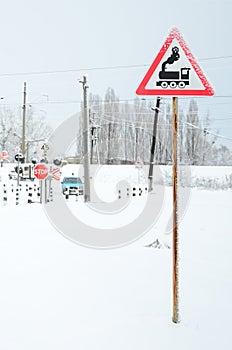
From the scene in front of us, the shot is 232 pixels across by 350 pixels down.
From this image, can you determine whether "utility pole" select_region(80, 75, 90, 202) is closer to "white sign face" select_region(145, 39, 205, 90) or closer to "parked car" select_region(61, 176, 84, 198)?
"parked car" select_region(61, 176, 84, 198)

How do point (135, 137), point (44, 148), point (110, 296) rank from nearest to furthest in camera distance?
point (110, 296)
point (44, 148)
point (135, 137)

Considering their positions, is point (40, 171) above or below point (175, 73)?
below

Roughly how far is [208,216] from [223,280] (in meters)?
8.57

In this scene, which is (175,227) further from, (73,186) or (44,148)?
(73,186)

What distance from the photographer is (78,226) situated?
1098 cm

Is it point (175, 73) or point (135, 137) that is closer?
point (175, 73)

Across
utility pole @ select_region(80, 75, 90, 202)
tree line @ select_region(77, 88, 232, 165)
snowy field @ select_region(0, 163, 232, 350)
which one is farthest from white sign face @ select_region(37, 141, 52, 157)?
tree line @ select_region(77, 88, 232, 165)

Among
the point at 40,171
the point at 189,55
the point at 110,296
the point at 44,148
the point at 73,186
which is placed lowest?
the point at 110,296

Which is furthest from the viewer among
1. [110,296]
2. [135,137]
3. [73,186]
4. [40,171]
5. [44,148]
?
[135,137]

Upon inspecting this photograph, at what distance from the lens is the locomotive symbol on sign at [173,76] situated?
3891 mm

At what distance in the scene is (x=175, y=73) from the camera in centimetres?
391

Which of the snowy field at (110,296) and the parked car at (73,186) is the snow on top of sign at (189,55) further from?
the parked car at (73,186)

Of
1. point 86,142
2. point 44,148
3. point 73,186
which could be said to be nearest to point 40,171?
point 44,148

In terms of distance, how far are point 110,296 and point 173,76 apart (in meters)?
2.58
